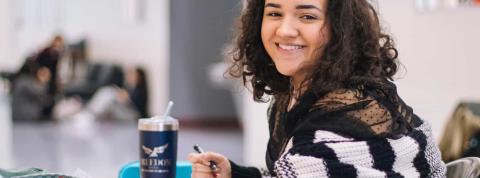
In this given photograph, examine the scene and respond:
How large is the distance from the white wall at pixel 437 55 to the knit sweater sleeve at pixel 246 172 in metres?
1.61

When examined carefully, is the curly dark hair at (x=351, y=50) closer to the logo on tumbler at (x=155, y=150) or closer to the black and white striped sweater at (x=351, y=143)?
the black and white striped sweater at (x=351, y=143)

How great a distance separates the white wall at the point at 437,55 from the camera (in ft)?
10.5

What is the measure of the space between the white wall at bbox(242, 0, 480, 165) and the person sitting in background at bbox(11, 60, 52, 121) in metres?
4.92

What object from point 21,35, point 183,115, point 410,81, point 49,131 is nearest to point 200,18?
point 183,115

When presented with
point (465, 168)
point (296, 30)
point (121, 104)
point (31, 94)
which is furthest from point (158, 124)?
point (121, 104)

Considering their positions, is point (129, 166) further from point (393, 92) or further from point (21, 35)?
point (21, 35)

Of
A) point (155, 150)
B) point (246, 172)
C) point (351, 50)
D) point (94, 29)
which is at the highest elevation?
point (351, 50)

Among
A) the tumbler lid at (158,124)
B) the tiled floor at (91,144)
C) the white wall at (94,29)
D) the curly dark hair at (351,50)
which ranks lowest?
the tiled floor at (91,144)

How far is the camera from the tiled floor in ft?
17.1

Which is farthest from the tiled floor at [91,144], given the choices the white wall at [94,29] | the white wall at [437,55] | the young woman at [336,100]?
the young woman at [336,100]

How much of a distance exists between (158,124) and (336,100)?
306 mm

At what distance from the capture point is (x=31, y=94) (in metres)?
7.89

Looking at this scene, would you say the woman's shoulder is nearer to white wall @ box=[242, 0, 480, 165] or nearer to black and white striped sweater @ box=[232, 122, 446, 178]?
black and white striped sweater @ box=[232, 122, 446, 178]

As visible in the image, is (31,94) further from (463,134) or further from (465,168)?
(465,168)
